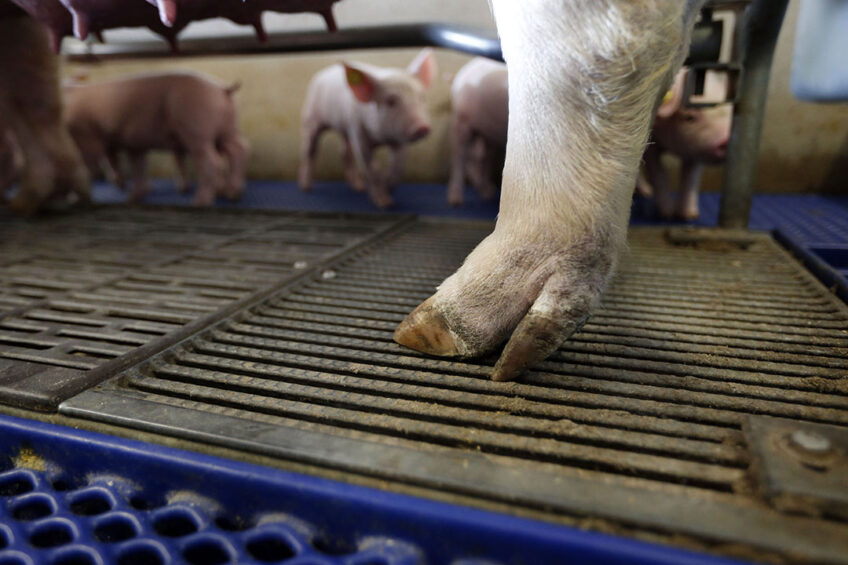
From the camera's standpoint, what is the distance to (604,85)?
63 centimetres

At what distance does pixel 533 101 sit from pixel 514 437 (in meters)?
0.40

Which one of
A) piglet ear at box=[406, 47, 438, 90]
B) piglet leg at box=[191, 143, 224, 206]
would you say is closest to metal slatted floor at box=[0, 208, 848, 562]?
piglet leg at box=[191, 143, 224, 206]

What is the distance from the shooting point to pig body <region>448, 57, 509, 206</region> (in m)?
2.18

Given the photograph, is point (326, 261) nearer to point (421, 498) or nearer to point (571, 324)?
point (571, 324)

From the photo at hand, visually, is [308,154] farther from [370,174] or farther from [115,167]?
[115,167]

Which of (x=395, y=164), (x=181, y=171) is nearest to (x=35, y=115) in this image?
(x=181, y=171)

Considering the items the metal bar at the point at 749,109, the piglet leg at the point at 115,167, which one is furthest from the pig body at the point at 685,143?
the piglet leg at the point at 115,167

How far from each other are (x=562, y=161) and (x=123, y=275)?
3.38ft

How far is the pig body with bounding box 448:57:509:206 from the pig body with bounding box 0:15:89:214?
1.47 meters

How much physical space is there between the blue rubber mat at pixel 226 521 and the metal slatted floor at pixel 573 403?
3cm

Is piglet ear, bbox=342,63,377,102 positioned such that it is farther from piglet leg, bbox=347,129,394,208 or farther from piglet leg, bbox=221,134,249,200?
piglet leg, bbox=221,134,249,200

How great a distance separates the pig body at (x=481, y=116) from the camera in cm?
218

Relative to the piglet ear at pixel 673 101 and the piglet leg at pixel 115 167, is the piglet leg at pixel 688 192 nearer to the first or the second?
the piglet ear at pixel 673 101

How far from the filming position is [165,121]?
2.54 metres
